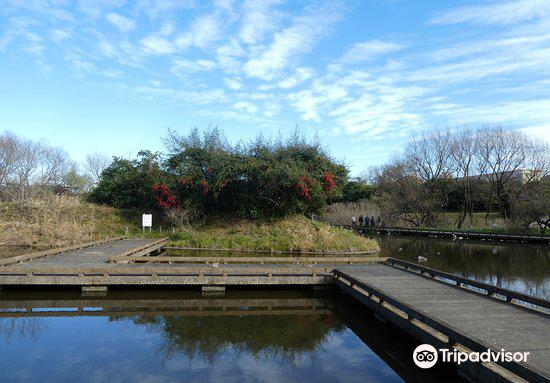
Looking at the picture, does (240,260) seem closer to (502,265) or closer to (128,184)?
(502,265)

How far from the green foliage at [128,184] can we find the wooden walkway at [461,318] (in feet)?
70.7

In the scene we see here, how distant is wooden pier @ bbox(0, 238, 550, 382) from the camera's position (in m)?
6.09

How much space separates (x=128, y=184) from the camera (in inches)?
1230

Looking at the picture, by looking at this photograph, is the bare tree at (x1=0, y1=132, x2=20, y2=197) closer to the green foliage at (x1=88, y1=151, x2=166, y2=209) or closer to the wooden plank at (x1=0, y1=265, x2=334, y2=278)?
the green foliage at (x1=88, y1=151, x2=166, y2=209)

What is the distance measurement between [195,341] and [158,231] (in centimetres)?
2074

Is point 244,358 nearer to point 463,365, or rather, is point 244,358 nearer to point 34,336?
point 463,365

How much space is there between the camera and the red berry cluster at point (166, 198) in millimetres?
26972

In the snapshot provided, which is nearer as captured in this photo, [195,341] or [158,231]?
[195,341]

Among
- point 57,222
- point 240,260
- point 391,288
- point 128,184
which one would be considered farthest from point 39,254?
point 128,184

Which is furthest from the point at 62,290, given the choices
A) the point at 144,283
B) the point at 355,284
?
the point at 355,284

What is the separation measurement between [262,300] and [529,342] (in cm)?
671

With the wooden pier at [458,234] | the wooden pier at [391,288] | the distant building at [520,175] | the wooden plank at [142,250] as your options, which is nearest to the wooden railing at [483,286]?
the wooden pier at [391,288]

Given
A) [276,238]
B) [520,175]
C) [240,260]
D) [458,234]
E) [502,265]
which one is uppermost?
[520,175]

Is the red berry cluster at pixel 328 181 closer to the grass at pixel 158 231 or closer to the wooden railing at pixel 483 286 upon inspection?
the grass at pixel 158 231
